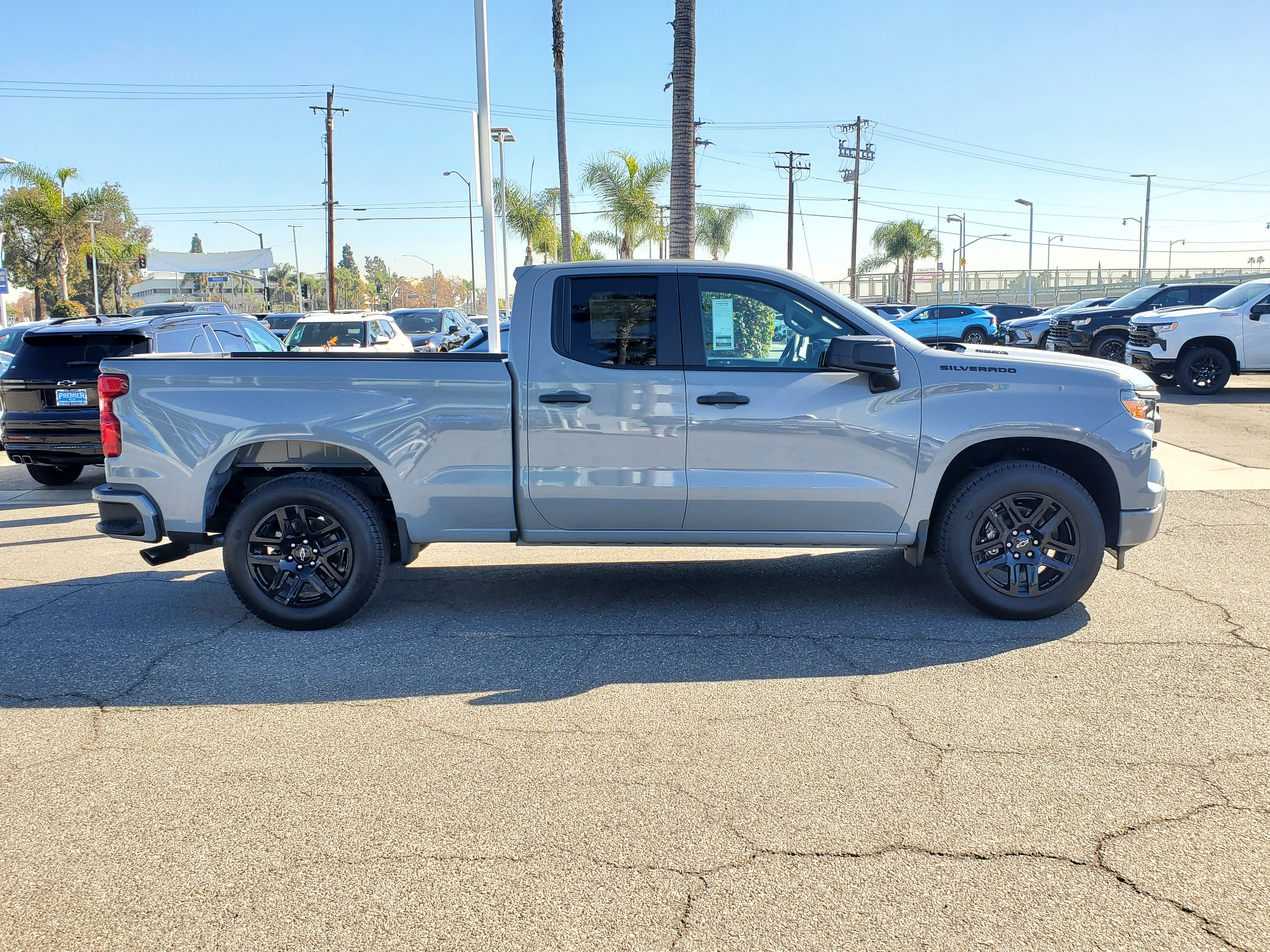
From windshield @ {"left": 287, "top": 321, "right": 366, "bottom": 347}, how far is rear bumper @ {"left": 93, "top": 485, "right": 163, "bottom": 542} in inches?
546

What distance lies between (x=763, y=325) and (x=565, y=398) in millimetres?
1170

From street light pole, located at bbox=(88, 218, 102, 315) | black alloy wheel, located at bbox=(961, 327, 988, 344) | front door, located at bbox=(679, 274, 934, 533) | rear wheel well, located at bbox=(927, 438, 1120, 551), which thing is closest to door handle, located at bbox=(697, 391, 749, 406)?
front door, located at bbox=(679, 274, 934, 533)

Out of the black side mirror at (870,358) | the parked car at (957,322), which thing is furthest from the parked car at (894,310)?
the black side mirror at (870,358)

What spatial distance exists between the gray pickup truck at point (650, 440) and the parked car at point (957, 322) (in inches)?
1221

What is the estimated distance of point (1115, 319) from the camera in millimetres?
22438

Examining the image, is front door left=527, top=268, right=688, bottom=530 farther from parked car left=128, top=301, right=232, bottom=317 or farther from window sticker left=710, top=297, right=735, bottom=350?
parked car left=128, top=301, right=232, bottom=317

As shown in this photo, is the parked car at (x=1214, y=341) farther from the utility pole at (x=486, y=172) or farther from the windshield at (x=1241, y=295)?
the utility pole at (x=486, y=172)

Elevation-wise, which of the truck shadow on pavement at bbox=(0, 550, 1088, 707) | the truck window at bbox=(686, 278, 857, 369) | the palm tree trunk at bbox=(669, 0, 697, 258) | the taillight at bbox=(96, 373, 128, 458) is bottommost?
the truck shadow on pavement at bbox=(0, 550, 1088, 707)

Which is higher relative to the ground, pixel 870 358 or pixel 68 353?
pixel 870 358

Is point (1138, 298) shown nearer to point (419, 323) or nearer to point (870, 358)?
point (419, 323)

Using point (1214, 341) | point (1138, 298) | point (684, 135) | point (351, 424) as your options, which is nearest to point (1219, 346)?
point (1214, 341)

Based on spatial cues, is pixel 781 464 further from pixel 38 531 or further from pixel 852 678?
pixel 38 531

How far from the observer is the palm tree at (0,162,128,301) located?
49906 millimetres

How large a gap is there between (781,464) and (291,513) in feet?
8.93
